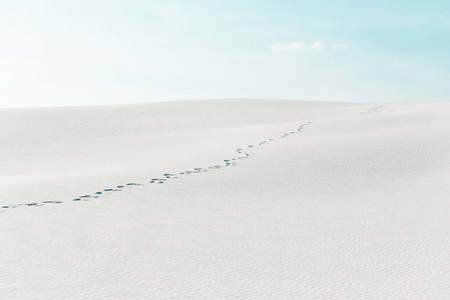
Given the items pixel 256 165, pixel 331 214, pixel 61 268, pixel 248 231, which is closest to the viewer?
pixel 61 268

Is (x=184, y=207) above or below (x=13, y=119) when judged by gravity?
below

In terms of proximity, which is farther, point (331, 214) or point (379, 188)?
point (379, 188)

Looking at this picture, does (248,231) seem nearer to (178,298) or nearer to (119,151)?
(178,298)

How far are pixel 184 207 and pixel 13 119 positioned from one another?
65.0ft

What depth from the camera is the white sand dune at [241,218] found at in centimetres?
491

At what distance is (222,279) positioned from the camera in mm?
4980

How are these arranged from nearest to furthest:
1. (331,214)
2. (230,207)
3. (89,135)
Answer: (331,214)
(230,207)
(89,135)

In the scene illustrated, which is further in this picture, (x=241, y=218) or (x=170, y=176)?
(x=170, y=176)

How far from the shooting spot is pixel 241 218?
7.65 metres

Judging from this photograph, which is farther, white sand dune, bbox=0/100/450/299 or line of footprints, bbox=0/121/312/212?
line of footprints, bbox=0/121/312/212

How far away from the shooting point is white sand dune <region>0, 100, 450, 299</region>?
4.91 m

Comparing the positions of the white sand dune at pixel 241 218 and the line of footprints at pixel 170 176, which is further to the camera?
the line of footprints at pixel 170 176

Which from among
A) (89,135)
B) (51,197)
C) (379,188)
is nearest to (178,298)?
(51,197)

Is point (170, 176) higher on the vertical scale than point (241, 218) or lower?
higher
